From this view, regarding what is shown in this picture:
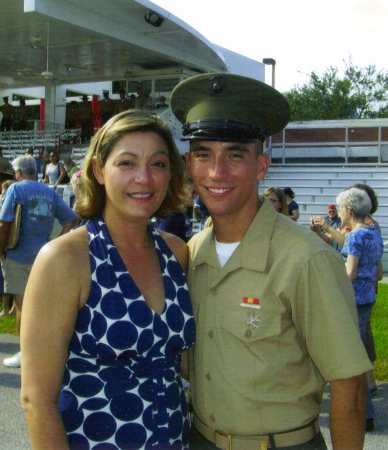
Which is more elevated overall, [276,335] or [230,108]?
[230,108]

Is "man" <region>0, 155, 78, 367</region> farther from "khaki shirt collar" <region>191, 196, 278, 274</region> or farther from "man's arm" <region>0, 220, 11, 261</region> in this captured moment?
"khaki shirt collar" <region>191, 196, 278, 274</region>

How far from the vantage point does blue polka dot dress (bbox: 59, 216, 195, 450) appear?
1688mm

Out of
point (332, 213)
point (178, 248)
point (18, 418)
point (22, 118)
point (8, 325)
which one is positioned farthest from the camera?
point (22, 118)

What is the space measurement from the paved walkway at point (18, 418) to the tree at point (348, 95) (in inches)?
1328

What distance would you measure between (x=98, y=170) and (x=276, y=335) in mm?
934

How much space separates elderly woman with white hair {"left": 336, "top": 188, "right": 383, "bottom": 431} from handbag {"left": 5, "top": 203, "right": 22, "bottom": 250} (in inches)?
127

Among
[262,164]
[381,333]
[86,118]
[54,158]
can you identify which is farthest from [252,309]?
[86,118]

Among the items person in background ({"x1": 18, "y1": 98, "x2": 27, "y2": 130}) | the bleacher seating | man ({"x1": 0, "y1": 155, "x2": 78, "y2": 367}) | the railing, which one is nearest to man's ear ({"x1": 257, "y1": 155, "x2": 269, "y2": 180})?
man ({"x1": 0, "y1": 155, "x2": 78, "y2": 367})

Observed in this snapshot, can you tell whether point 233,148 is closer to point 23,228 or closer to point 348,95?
point 23,228

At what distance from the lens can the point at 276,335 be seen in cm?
171

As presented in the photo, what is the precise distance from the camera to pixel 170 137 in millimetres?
2041

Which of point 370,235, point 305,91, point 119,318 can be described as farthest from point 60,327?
point 305,91

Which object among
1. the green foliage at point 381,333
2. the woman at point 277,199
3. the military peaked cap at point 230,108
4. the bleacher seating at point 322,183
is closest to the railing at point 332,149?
the bleacher seating at point 322,183

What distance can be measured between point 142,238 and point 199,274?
28 centimetres
